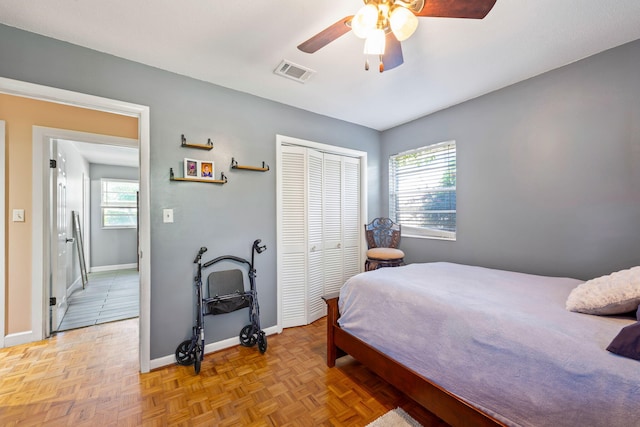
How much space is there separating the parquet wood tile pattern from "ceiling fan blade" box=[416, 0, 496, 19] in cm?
221

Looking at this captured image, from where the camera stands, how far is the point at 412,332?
5.16 feet

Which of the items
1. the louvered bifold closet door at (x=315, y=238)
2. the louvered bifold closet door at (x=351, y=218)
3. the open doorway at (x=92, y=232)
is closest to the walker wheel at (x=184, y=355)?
the louvered bifold closet door at (x=315, y=238)

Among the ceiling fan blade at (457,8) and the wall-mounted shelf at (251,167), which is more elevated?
the ceiling fan blade at (457,8)

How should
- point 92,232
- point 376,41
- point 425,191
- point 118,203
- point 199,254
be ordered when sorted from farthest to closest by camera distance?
1. point 118,203
2. point 92,232
3. point 425,191
4. point 199,254
5. point 376,41

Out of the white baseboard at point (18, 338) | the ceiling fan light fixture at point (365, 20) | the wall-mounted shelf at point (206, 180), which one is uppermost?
the ceiling fan light fixture at point (365, 20)

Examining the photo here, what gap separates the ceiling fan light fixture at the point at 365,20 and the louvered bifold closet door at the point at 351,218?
2.23m

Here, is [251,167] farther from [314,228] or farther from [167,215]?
[314,228]

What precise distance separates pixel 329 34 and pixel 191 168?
160cm

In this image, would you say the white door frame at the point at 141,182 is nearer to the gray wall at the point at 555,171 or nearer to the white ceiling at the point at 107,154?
the white ceiling at the point at 107,154

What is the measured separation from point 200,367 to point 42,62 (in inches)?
98.0

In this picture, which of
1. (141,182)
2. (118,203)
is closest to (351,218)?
(141,182)

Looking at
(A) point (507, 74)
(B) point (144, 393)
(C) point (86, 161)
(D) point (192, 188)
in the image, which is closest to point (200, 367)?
(B) point (144, 393)

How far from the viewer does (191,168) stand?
7.63ft

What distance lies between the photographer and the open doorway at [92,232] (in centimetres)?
295
